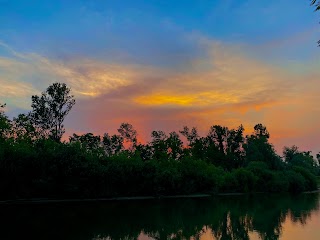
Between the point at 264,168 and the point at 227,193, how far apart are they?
38.4ft

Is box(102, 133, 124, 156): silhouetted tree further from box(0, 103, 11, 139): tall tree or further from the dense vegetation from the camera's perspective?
box(0, 103, 11, 139): tall tree

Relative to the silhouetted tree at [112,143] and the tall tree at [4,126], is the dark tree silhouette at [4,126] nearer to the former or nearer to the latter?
the tall tree at [4,126]

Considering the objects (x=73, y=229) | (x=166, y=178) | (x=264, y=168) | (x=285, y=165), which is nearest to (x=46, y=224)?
(x=73, y=229)

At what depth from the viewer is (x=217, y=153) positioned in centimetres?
7694

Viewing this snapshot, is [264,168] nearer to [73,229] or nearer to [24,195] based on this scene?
[24,195]

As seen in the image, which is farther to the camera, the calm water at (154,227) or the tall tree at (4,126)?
the tall tree at (4,126)

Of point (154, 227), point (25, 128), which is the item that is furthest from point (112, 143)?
point (154, 227)

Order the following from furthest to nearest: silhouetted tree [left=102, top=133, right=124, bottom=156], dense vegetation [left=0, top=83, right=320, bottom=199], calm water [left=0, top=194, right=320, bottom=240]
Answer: silhouetted tree [left=102, top=133, right=124, bottom=156] < dense vegetation [left=0, top=83, right=320, bottom=199] < calm water [left=0, top=194, right=320, bottom=240]

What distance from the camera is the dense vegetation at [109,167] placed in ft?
104

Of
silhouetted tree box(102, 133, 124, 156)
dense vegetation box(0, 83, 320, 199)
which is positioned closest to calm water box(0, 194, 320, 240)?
dense vegetation box(0, 83, 320, 199)

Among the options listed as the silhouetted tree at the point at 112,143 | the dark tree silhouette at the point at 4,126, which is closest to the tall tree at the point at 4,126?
the dark tree silhouette at the point at 4,126

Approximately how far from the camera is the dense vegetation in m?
31.8

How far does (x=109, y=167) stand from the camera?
36656mm

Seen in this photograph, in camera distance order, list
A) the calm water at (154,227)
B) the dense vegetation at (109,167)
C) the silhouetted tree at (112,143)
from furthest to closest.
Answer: the silhouetted tree at (112,143) < the dense vegetation at (109,167) < the calm water at (154,227)
